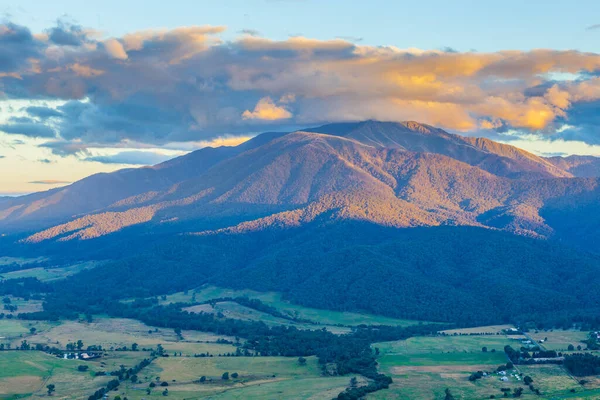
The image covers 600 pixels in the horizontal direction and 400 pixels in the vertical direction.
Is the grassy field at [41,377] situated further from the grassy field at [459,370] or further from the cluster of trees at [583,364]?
the cluster of trees at [583,364]

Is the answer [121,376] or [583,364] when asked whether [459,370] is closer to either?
[583,364]

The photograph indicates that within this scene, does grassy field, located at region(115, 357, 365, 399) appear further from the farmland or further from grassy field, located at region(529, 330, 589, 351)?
grassy field, located at region(529, 330, 589, 351)

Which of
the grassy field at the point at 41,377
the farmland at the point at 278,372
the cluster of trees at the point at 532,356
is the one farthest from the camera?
the cluster of trees at the point at 532,356

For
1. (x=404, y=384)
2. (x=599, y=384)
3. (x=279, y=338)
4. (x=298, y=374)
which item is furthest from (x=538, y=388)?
(x=279, y=338)

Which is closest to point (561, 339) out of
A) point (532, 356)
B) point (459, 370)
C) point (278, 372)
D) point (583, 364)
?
point (532, 356)

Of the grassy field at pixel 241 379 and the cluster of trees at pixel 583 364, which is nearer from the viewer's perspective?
the grassy field at pixel 241 379

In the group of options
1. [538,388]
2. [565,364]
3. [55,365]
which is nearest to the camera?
[538,388]

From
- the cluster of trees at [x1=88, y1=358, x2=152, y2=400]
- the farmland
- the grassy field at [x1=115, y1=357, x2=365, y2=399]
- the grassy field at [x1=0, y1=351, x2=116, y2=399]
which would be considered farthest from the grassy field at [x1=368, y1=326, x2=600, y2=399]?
the grassy field at [x1=0, y1=351, x2=116, y2=399]

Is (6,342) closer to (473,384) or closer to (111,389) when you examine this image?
(111,389)

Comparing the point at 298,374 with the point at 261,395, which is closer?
the point at 261,395

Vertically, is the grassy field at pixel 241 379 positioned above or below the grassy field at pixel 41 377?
below

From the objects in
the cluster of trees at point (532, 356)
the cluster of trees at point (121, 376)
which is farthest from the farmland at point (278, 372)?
the cluster of trees at point (532, 356)
